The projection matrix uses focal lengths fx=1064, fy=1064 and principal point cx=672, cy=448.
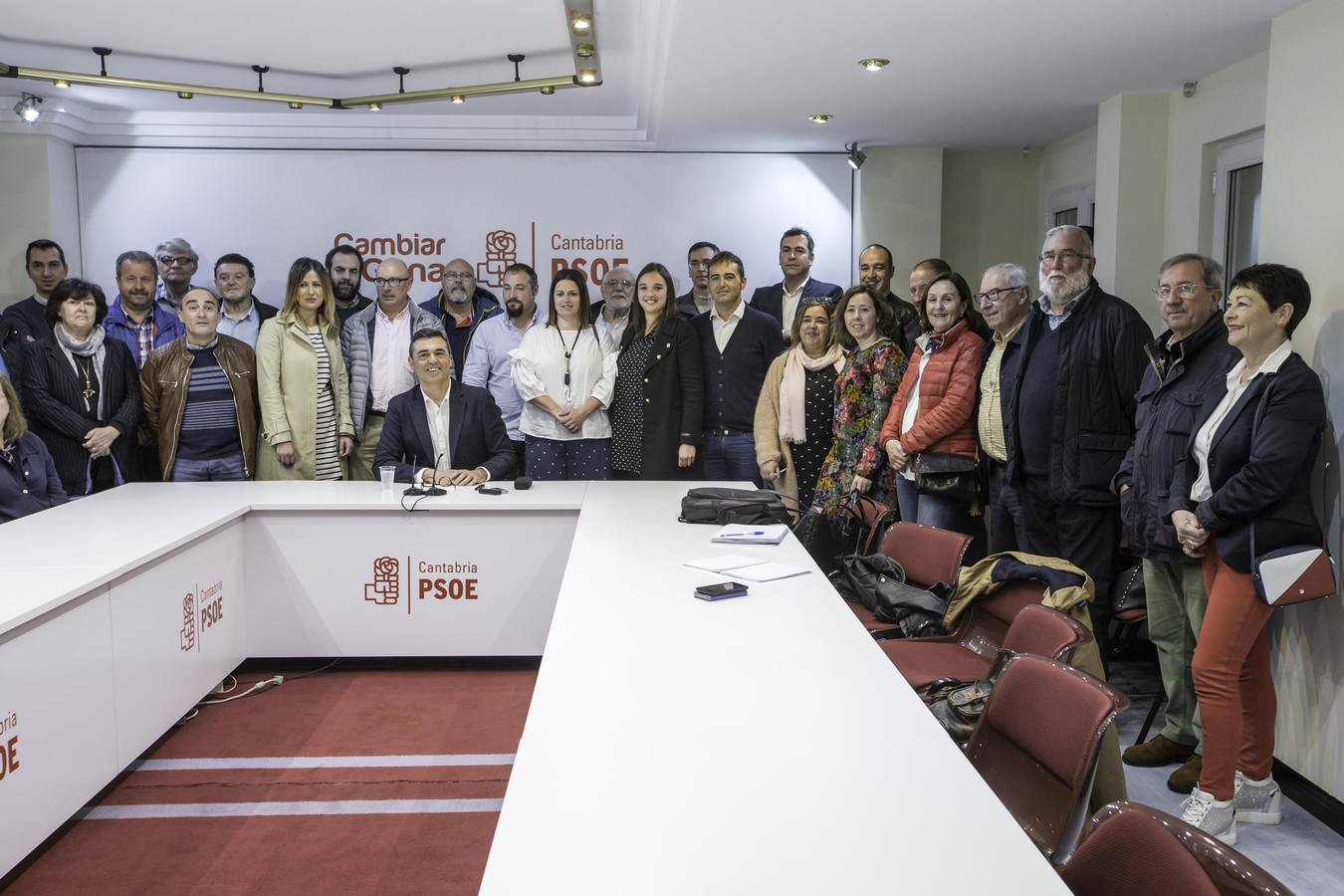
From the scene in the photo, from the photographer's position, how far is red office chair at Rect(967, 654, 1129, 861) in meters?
1.74

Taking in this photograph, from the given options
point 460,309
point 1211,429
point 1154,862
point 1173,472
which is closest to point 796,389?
point 1173,472

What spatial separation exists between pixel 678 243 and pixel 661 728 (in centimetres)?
566

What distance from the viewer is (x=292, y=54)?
5.25 meters

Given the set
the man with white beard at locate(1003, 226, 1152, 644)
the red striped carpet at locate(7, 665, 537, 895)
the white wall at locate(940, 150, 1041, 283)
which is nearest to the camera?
the red striped carpet at locate(7, 665, 537, 895)

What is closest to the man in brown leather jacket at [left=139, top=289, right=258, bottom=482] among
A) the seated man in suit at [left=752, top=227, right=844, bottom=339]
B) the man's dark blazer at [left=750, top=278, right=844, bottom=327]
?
the seated man in suit at [left=752, top=227, right=844, bottom=339]

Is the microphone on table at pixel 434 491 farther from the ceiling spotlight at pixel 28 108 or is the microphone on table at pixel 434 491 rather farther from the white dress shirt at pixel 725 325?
the ceiling spotlight at pixel 28 108

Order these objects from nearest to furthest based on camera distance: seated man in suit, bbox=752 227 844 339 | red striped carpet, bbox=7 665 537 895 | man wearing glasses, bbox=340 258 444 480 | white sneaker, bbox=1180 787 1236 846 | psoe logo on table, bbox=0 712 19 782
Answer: psoe logo on table, bbox=0 712 19 782 < red striped carpet, bbox=7 665 537 895 < white sneaker, bbox=1180 787 1236 846 < man wearing glasses, bbox=340 258 444 480 < seated man in suit, bbox=752 227 844 339

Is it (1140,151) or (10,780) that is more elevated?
(1140,151)

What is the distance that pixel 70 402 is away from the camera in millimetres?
4789

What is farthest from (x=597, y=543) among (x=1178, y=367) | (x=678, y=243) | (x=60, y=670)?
(x=678, y=243)

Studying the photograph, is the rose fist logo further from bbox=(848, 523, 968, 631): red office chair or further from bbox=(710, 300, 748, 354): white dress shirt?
bbox=(848, 523, 968, 631): red office chair

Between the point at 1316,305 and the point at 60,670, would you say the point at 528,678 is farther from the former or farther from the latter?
the point at 1316,305

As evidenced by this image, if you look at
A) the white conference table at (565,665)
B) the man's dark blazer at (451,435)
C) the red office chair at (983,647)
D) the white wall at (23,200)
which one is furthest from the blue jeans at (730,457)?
the white wall at (23,200)

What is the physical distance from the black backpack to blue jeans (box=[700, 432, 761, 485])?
4.69ft
